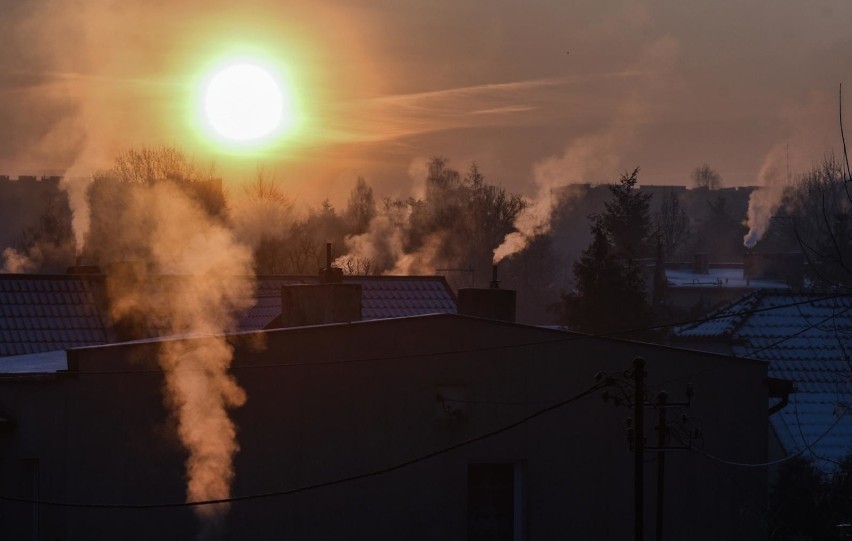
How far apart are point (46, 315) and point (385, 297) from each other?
30.7 ft

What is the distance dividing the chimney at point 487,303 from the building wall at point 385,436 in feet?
22.6

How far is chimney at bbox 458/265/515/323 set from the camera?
30062mm

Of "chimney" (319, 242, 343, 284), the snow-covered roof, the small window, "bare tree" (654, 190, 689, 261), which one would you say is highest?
"bare tree" (654, 190, 689, 261)

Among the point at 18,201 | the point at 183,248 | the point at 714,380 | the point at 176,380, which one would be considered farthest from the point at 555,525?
the point at 18,201

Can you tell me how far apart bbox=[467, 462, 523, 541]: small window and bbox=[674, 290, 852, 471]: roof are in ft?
38.5

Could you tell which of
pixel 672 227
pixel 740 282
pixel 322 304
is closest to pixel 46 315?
pixel 322 304

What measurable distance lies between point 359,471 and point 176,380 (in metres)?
3.50

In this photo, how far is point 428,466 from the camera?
22.4 metres

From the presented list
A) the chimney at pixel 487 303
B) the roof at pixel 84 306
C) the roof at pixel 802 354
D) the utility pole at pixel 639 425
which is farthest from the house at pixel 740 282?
the utility pole at pixel 639 425

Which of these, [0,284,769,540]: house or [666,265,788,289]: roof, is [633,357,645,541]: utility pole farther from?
[666,265,788,289]: roof

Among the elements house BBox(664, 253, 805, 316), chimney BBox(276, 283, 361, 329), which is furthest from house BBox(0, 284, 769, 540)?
house BBox(664, 253, 805, 316)

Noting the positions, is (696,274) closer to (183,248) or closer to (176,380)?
(183,248)

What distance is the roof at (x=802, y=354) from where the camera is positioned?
112 ft

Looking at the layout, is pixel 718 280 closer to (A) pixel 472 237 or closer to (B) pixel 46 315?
(A) pixel 472 237
